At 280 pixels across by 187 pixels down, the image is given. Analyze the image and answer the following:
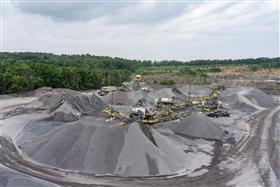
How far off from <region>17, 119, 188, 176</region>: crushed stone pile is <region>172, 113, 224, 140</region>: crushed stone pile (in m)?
5.23

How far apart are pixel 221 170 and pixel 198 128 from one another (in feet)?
24.4

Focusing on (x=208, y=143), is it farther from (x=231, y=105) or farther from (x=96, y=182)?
(x=231, y=105)

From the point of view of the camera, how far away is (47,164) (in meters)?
17.7

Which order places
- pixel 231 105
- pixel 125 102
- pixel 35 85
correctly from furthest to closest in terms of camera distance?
pixel 35 85
pixel 231 105
pixel 125 102

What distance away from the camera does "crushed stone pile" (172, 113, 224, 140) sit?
80.0 feet

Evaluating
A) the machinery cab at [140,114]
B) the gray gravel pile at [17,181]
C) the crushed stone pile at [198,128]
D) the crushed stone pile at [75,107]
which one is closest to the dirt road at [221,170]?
the crushed stone pile at [198,128]

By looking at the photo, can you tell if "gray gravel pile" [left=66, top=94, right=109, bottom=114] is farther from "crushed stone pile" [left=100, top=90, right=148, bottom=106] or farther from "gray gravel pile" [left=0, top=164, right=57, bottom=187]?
"gray gravel pile" [left=0, top=164, right=57, bottom=187]

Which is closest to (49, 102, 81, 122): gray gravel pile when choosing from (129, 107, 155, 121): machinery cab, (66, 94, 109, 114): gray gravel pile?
(66, 94, 109, 114): gray gravel pile

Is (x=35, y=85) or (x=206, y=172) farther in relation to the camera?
(x=35, y=85)

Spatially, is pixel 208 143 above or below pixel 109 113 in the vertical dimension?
below

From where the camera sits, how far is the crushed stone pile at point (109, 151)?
1678cm

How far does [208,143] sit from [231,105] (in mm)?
19893

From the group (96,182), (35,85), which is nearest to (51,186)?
(96,182)

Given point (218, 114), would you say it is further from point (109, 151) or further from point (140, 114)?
point (109, 151)
